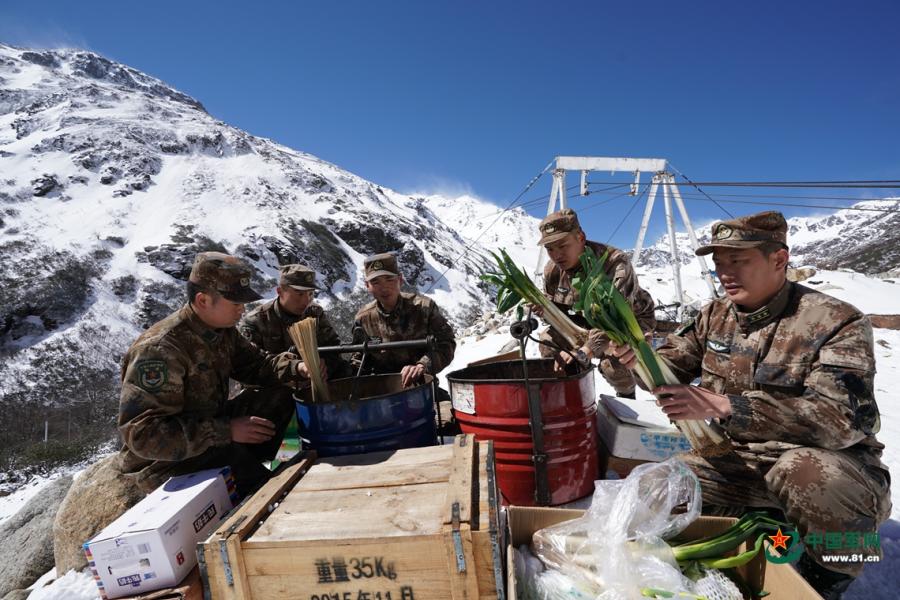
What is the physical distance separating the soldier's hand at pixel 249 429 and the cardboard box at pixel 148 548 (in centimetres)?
52

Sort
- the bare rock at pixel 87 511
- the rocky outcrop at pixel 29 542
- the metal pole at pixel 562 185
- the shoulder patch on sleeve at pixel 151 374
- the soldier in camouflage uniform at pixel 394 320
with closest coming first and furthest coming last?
the shoulder patch on sleeve at pixel 151 374, the bare rock at pixel 87 511, the rocky outcrop at pixel 29 542, the soldier in camouflage uniform at pixel 394 320, the metal pole at pixel 562 185

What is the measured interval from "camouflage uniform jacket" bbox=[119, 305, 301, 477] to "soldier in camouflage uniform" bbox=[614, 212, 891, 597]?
86.2 inches

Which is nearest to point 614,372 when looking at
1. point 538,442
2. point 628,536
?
point 538,442

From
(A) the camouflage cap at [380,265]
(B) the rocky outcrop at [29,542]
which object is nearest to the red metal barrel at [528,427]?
(A) the camouflage cap at [380,265]

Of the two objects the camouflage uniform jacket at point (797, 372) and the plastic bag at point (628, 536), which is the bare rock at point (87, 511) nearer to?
the plastic bag at point (628, 536)

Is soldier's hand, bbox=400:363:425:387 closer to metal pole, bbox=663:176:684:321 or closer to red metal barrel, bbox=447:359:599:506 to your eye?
red metal barrel, bbox=447:359:599:506

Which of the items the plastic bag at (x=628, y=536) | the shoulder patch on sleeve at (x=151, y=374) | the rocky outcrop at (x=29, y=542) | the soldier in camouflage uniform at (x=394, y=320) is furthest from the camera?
the soldier in camouflage uniform at (x=394, y=320)

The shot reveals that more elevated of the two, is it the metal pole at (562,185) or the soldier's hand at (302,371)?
the metal pole at (562,185)

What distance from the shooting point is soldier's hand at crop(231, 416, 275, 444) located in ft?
7.98

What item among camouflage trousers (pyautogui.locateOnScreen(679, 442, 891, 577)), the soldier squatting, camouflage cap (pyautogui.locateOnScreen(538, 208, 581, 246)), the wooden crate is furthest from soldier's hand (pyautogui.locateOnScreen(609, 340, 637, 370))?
camouflage cap (pyautogui.locateOnScreen(538, 208, 581, 246))

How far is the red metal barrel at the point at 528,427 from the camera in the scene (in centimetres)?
260

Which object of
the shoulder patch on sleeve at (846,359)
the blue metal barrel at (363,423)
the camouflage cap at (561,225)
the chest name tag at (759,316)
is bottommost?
the blue metal barrel at (363,423)

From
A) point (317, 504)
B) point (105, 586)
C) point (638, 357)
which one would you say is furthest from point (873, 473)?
point (105, 586)

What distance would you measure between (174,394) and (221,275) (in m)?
0.69
